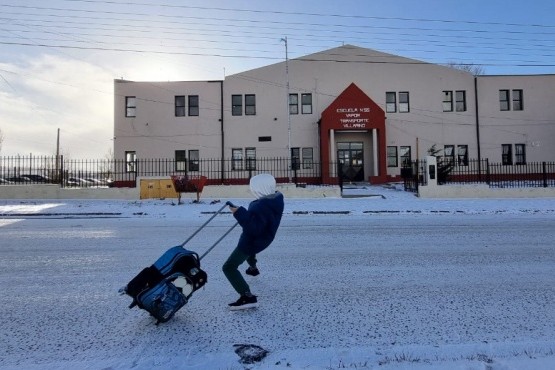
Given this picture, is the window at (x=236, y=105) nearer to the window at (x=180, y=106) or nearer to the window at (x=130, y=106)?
the window at (x=180, y=106)

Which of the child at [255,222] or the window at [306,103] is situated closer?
the child at [255,222]

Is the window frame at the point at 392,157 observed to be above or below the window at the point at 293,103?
below

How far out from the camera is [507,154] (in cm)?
3156

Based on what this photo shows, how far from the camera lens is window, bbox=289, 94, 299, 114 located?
3100 cm

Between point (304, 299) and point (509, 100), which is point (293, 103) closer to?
point (509, 100)

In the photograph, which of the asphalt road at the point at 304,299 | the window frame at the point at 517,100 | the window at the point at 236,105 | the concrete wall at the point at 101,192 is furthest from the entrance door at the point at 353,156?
the asphalt road at the point at 304,299

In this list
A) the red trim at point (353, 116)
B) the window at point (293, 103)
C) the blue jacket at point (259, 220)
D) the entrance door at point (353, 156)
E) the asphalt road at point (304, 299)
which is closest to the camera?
the asphalt road at point (304, 299)

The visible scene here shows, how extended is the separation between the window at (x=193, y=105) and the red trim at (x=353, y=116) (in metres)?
10.1

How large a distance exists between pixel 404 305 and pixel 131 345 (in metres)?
2.76

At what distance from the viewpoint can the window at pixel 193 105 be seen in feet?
103

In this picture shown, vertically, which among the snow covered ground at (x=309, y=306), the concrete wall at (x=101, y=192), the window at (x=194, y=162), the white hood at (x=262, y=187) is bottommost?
the snow covered ground at (x=309, y=306)

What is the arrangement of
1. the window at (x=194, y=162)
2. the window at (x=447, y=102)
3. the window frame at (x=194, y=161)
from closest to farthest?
the window frame at (x=194, y=161), the window at (x=194, y=162), the window at (x=447, y=102)

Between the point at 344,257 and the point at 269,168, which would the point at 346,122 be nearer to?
the point at 269,168

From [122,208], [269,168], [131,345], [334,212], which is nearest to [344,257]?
[131,345]
